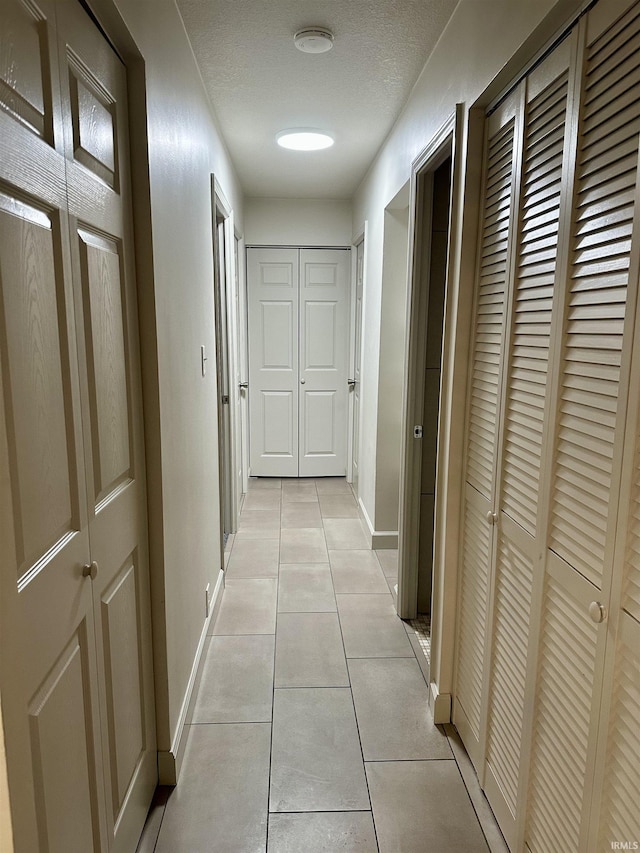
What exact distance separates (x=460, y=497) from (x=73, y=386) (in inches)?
52.0

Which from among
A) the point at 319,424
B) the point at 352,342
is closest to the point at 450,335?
the point at 352,342

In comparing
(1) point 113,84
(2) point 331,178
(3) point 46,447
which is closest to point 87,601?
(3) point 46,447

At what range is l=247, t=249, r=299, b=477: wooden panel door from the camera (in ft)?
16.4

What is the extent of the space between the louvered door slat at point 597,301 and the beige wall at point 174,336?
105 centimetres

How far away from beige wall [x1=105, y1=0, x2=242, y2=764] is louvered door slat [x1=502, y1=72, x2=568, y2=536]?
38.5 inches

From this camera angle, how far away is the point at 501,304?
163cm

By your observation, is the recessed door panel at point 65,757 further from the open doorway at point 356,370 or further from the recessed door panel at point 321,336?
the recessed door panel at point 321,336

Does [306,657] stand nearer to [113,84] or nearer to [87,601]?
[87,601]

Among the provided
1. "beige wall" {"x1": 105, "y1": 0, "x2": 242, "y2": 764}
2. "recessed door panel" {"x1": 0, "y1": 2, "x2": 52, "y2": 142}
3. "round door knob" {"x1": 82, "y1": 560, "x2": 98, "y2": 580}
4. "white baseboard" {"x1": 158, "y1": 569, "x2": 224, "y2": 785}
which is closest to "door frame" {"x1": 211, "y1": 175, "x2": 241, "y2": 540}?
"beige wall" {"x1": 105, "y1": 0, "x2": 242, "y2": 764}

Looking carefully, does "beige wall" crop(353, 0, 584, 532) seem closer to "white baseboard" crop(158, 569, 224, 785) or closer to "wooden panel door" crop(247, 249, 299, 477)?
"wooden panel door" crop(247, 249, 299, 477)

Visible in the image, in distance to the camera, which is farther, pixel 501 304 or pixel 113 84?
pixel 501 304

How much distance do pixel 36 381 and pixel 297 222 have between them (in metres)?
4.26

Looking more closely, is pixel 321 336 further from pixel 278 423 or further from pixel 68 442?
pixel 68 442

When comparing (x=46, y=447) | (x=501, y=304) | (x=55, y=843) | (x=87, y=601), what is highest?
(x=501, y=304)
